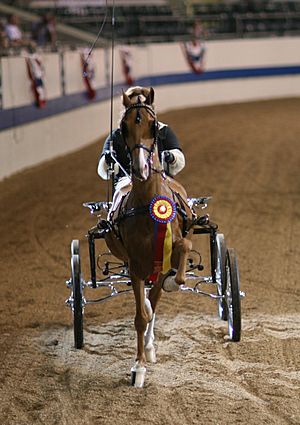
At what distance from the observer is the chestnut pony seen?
593 centimetres

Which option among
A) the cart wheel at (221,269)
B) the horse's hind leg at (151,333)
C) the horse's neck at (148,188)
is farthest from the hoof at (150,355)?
the horse's neck at (148,188)

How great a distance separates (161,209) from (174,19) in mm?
26701

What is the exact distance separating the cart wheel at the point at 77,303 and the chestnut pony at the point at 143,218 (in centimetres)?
56

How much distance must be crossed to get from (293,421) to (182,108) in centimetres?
2342

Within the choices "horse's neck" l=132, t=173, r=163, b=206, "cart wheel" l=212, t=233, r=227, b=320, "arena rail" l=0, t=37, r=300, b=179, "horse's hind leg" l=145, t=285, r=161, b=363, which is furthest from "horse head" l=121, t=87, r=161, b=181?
"cart wheel" l=212, t=233, r=227, b=320

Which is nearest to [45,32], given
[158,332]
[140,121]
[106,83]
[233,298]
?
[106,83]

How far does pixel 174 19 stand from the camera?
3189 centimetres

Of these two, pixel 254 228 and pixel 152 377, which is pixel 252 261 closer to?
pixel 254 228

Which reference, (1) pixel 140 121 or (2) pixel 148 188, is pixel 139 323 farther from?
(1) pixel 140 121

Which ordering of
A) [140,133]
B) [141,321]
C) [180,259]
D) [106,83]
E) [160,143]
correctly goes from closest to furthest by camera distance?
[140,133]
[180,259]
[141,321]
[160,143]
[106,83]

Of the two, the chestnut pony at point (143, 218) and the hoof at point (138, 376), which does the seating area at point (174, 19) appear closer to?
→ the chestnut pony at point (143, 218)

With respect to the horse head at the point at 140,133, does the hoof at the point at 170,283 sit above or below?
below

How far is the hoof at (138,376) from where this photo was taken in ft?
20.9

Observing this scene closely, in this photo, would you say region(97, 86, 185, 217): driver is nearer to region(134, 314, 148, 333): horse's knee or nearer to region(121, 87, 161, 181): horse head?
region(121, 87, 161, 181): horse head
